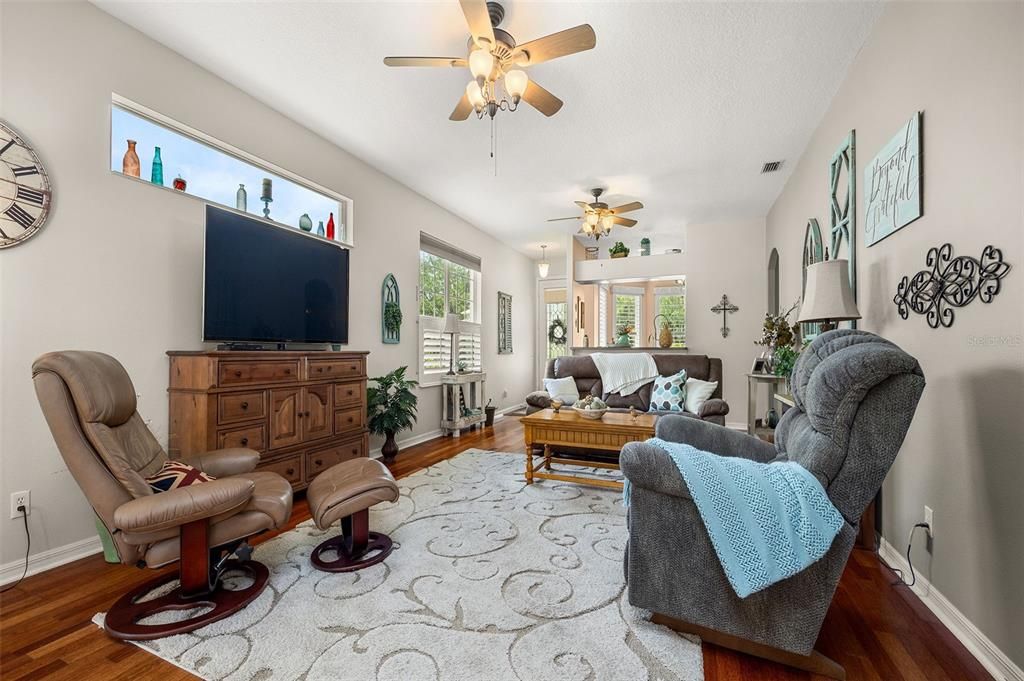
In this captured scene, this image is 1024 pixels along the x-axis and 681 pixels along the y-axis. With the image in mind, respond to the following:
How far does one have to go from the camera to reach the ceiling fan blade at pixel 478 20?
201 cm

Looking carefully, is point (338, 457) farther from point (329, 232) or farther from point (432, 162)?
point (432, 162)

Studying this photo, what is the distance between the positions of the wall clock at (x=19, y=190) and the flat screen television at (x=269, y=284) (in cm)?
72

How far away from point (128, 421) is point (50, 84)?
5.80ft

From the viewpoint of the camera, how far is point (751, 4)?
236 centimetres

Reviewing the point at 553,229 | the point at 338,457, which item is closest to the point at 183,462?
the point at 338,457

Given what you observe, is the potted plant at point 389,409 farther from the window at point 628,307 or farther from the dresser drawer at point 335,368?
the window at point 628,307

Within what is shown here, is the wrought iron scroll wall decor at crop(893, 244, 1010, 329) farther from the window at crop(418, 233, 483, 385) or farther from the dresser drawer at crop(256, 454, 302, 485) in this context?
the window at crop(418, 233, 483, 385)

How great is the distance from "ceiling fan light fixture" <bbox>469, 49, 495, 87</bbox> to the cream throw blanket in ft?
11.0

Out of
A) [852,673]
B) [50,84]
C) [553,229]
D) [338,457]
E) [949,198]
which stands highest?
[553,229]

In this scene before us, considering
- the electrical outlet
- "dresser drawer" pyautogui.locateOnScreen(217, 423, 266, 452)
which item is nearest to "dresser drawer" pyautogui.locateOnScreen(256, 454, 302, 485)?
"dresser drawer" pyautogui.locateOnScreen(217, 423, 266, 452)

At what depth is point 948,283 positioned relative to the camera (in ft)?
5.76

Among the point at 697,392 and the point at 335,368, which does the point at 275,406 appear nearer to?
the point at 335,368

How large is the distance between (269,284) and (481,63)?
2.06 meters

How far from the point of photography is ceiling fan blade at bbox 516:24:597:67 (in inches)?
83.9
